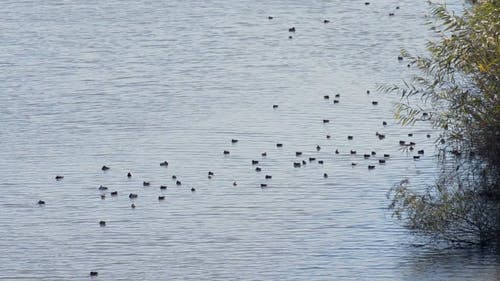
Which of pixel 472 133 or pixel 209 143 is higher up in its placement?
pixel 209 143

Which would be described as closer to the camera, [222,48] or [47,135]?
[47,135]

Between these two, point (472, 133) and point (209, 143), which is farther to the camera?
point (209, 143)

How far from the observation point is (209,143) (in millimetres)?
34156

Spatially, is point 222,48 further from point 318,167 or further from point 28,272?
point 28,272

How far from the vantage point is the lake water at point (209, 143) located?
2708 cm

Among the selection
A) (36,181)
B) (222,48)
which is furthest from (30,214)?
(222,48)

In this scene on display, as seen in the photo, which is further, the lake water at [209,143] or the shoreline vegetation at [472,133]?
the lake water at [209,143]

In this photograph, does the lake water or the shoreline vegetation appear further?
the lake water

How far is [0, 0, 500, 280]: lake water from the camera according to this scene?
2708 centimetres

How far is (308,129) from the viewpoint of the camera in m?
35.3

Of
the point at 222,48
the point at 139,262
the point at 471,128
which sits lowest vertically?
the point at 139,262

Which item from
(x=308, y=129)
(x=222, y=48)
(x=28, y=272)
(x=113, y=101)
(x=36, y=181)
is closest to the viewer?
(x=28, y=272)

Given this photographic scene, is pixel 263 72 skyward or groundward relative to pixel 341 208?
skyward

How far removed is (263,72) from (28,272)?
1666 cm
